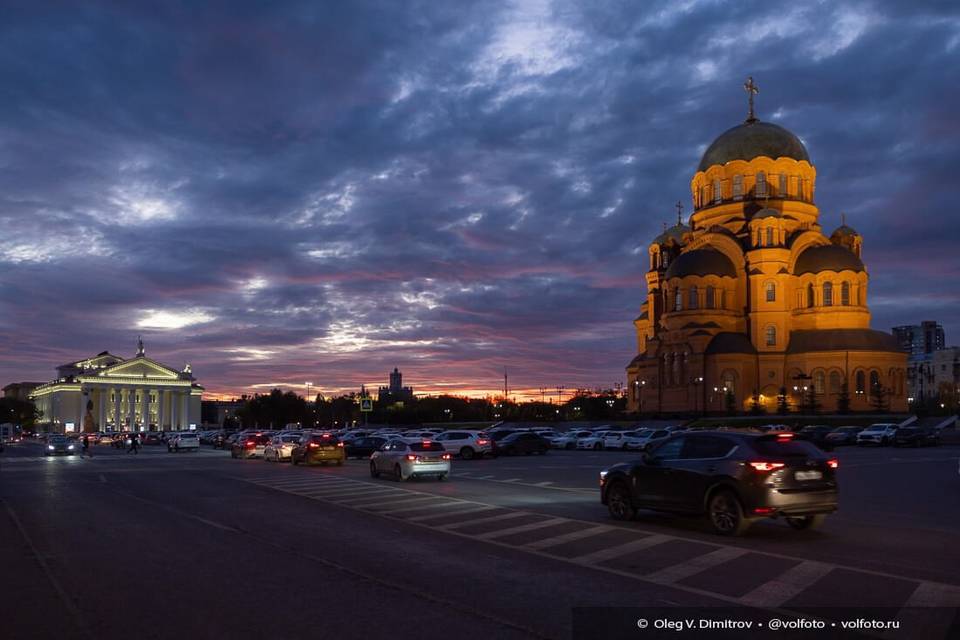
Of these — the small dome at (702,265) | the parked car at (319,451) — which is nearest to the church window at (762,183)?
the small dome at (702,265)

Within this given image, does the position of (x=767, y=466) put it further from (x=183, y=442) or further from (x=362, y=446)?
(x=183, y=442)

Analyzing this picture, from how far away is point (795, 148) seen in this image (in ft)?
280

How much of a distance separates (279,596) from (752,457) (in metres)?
7.90

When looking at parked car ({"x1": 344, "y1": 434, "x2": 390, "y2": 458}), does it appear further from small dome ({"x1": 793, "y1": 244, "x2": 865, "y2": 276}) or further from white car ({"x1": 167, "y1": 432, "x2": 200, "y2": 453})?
small dome ({"x1": 793, "y1": 244, "x2": 865, "y2": 276})

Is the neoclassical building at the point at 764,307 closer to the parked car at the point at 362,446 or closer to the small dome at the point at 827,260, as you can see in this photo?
the small dome at the point at 827,260

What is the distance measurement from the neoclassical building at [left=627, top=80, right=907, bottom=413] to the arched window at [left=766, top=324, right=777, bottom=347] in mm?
95

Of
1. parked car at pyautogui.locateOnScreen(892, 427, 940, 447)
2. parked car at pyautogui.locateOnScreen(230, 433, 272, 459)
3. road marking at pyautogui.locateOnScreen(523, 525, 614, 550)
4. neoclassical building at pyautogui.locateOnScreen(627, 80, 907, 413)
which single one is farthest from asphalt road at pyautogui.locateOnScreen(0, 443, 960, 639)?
neoclassical building at pyautogui.locateOnScreen(627, 80, 907, 413)

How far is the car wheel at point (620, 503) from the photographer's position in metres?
15.7

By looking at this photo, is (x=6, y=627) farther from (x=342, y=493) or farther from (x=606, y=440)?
(x=606, y=440)

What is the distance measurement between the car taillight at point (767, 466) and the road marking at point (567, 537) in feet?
8.83

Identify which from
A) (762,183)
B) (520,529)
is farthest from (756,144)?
(520,529)

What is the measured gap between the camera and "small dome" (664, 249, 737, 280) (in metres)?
80.4

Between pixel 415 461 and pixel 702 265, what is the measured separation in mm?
60282

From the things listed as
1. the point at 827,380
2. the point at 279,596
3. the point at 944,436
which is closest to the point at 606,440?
the point at 944,436
